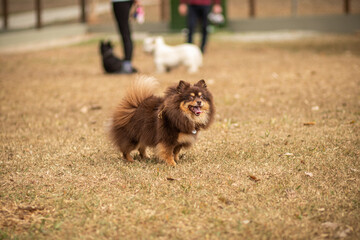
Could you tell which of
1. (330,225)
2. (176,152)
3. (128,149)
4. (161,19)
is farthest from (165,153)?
(161,19)

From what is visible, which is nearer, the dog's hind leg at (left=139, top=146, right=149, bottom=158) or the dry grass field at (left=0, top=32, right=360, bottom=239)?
the dry grass field at (left=0, top=32, right=360, bottom=239)

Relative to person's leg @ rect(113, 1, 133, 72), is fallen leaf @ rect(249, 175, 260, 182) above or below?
below

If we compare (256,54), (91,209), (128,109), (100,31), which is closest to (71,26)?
(100,31)

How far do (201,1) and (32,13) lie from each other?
32.3 feet

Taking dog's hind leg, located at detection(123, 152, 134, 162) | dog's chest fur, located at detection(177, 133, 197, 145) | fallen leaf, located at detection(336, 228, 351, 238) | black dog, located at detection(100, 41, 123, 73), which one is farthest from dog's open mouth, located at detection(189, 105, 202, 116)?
black dog, located at detection(100, 41, 123, 73)

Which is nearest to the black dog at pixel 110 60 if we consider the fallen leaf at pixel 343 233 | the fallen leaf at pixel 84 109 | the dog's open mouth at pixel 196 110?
the fallen leaf at pixel 84 109

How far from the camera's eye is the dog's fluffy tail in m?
4.50

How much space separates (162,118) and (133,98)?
0.49m

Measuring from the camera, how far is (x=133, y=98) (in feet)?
14.9

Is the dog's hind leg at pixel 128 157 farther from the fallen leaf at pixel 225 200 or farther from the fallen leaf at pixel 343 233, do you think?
the fallen leaf at pixel 343 233

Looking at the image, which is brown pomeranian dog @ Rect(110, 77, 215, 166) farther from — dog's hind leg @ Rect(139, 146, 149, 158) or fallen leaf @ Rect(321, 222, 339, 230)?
fallen leaf @ Rect(321, 222, 339, 230)

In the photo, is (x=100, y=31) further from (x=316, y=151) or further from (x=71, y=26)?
(x=316, y=151)

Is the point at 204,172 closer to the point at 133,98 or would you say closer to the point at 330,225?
the point at 133,98

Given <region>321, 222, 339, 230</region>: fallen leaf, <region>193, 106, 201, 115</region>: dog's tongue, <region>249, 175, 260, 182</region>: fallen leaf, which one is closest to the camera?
<region>321, 222, 339, 230</region>: fallen leaf
